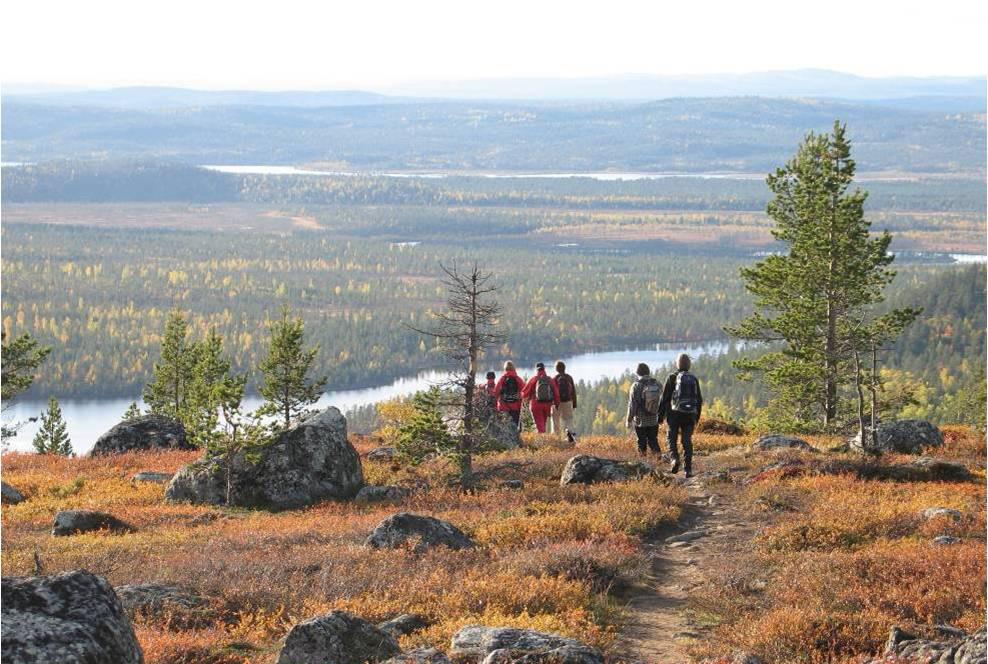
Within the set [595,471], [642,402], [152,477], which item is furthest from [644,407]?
[152,477]

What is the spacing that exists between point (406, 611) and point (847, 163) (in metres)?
32.9

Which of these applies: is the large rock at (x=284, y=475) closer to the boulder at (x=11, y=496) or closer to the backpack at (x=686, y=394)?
the boulder at (x=11, y=496)

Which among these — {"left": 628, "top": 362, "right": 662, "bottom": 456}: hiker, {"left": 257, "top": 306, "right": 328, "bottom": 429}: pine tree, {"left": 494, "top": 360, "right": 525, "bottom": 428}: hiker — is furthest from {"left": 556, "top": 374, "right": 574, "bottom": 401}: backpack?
{"left": 257, "top": 306, "right": 328, "bottom": 429}: pine tree

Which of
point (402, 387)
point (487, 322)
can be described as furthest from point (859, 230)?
point (402, 387)

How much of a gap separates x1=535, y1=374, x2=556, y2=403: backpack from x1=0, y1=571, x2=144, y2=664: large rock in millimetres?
21928

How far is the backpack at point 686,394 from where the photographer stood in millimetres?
26797

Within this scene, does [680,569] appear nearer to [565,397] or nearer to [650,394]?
[650,394]

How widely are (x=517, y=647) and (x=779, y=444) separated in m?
20.4

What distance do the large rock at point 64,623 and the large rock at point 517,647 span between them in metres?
3.67

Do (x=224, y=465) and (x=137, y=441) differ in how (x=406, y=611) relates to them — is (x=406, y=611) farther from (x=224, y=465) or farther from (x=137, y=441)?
(x=137, y=441)

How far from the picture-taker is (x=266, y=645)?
1456 cm

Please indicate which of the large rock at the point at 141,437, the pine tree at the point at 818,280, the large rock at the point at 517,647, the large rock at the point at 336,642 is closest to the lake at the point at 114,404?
the pine tree at the point at 818,280

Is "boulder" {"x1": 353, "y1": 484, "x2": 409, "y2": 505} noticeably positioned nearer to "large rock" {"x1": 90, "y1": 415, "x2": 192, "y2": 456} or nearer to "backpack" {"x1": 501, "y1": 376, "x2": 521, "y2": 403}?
"backpack" {"x1": 501, "y1": 376, "x2": 521, "y2": 403}

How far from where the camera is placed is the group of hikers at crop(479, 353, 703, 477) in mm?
26922
